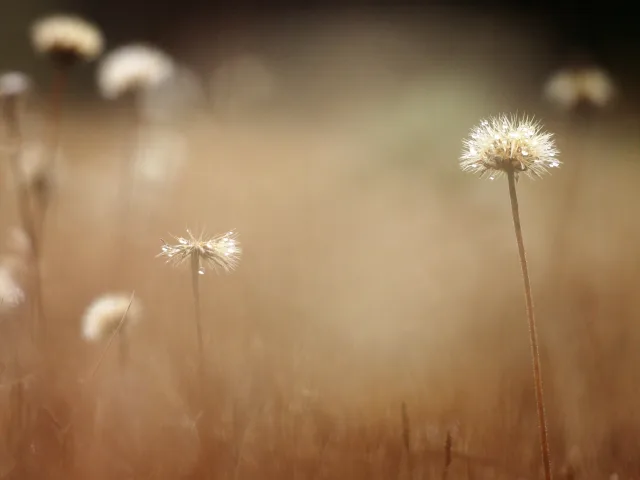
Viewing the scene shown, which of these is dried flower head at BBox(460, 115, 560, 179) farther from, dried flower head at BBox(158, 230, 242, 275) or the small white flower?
the small white flower

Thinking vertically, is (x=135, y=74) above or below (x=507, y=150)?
above

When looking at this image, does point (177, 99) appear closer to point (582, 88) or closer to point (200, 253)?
point (582, 88)

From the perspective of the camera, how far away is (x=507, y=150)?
720 millimetres

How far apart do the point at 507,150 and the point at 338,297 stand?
81cm

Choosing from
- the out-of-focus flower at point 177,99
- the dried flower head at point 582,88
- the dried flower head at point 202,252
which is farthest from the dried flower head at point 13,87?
the out-of-focus flower at point 177,99

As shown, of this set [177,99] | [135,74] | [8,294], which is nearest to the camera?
[8,294]

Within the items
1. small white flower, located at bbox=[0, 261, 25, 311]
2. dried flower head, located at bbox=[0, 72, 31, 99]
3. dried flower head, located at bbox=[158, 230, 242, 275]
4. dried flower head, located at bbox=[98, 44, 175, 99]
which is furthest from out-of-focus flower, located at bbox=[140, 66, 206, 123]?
dried flower head, located at bbox=[158, 230, 242, 275]

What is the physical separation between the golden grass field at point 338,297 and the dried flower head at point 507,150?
0.30 meters

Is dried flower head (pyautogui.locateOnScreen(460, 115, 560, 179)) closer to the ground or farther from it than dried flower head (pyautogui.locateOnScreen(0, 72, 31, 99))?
closer to the ground

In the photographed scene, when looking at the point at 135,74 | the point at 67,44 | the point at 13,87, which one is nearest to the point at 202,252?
the point at 13,87

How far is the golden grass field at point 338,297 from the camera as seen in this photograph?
814mm

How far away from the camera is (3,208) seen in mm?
1992

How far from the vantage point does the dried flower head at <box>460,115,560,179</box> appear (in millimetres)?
720

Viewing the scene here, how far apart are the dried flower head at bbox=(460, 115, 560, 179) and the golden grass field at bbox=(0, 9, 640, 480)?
1.00 feet
